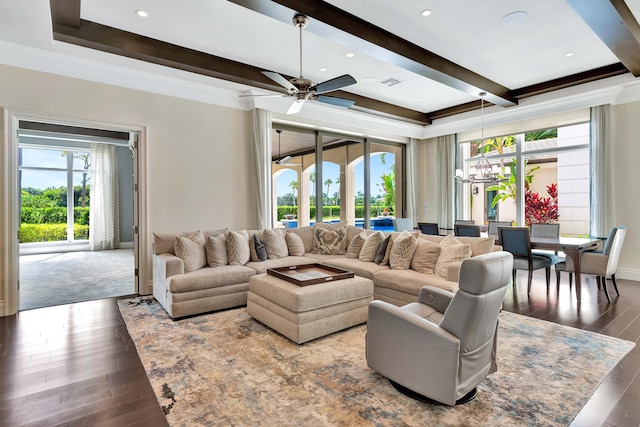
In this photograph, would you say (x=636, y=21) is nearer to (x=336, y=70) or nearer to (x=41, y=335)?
(x=336, y=70)

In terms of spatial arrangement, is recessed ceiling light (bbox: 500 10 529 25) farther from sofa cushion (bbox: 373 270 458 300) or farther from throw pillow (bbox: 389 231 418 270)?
sofa cushion (bbox: 373 270 458 300)

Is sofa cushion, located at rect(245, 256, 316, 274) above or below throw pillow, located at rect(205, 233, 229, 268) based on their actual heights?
below

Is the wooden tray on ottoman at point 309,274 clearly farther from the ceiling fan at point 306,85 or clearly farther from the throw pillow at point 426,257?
the ceiling fan at point 306,85

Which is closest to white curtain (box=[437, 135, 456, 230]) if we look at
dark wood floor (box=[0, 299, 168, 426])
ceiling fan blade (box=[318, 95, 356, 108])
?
ceiling fan blade (box=[318, 95, 356, 108])

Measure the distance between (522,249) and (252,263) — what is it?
12.5 ft

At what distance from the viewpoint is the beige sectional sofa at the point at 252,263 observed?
382 centimetres

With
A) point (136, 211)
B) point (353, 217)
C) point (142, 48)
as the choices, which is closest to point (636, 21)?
point (353, 217)

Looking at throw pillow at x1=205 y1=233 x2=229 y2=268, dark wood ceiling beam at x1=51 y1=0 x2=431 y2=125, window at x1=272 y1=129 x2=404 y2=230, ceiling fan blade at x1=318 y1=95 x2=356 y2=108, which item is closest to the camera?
dark wood ceiling beam at x1=51 y1=0 x2=431 y2=125

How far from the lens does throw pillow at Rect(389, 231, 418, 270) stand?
4.21 metres

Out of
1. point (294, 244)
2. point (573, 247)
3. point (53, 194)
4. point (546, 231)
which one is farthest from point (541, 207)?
point (53, 194)

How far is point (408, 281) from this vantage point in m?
3.79

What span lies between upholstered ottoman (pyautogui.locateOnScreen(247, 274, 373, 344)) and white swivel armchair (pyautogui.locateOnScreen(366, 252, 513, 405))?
0.88 metres

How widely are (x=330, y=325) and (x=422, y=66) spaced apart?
3597 mm

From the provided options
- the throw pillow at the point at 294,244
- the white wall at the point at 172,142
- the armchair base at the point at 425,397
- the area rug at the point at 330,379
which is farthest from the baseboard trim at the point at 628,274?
the white wall at the point at 172,142
